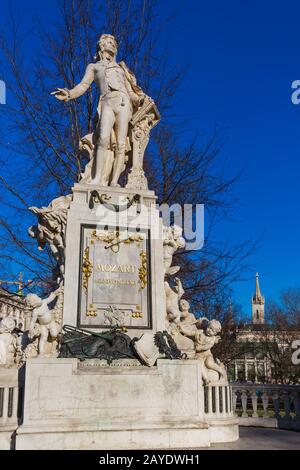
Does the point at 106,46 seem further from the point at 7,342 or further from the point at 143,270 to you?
the point at 7,342

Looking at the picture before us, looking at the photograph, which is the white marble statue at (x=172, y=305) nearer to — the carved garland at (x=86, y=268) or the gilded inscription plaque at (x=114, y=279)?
the gilded inscription plaque at (x=114, y=279)

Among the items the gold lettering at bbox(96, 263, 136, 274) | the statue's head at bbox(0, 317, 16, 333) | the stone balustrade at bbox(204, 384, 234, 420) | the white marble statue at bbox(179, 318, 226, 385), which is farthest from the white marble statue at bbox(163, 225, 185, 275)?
the statue's head at bbox(0, 317, 16, 333)

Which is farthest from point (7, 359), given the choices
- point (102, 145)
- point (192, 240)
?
point (192, 240)

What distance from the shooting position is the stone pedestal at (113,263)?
757 cm

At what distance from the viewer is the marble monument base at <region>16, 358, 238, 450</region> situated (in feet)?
20.6

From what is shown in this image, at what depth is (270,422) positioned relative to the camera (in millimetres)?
9797

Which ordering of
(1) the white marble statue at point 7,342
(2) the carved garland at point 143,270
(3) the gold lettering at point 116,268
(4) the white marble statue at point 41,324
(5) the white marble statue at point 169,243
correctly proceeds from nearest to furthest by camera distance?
(4) the white marble statue at point 41,324
(1) the white marble statue at point 7,342
(3) the gold lettering at point 116,268
(2) the carved garland at point 143,270
(5) the white marble statue at point 169,243

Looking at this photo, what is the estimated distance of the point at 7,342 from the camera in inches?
299

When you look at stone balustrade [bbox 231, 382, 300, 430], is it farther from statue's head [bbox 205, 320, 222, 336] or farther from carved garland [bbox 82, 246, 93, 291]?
carved garland [bbox 82, 246, 93, 291]

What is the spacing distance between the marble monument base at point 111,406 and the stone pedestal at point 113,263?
0.85 meters

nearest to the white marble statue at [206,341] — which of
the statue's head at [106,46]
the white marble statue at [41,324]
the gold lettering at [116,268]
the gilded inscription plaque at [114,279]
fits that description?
the gilded inscription plaque at [114,279]

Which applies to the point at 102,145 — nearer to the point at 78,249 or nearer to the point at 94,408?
the point at 78,249


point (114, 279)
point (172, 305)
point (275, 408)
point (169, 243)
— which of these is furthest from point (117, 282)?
point (275, 408)

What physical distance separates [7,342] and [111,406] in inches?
81.6
